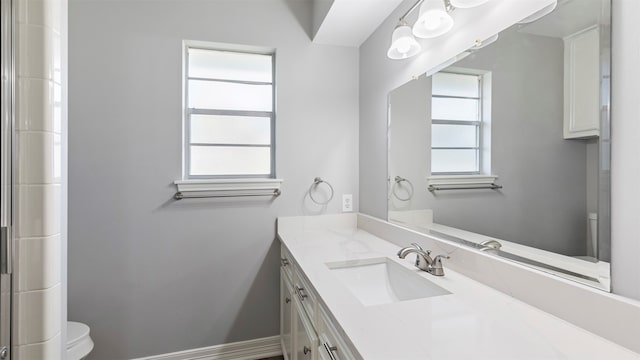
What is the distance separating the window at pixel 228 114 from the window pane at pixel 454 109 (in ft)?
3.92

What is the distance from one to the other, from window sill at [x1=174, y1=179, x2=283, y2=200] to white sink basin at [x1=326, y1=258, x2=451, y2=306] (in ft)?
2.92

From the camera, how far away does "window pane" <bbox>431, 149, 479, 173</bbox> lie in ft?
4.25

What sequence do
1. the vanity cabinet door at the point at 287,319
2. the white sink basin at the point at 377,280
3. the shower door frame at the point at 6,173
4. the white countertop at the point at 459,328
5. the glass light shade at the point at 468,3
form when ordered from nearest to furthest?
the white countertop at the point at 459,328 → the shower door frame at the point at 6,173 → the glass light shade at the point at 468,3 → the white sink basin at the point at 377,280 → the vanity cabinet door at the point at 287,319

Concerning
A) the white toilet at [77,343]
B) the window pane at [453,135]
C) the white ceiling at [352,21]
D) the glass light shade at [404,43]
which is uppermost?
the white ceiling at [352,21]

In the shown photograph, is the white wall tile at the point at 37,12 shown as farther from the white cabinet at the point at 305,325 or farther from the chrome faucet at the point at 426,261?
the chrome faucet at the point at 426,261

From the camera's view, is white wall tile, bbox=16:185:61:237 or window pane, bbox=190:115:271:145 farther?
window pane, bbox=190:115:271:145

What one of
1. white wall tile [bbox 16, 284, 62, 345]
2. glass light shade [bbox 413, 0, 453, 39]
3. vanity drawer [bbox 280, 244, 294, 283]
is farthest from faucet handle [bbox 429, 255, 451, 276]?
white wall tile [bbox 16, 284, 62, 345]

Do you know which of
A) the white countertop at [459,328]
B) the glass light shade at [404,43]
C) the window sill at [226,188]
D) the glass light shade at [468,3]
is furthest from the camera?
the window sill at [226,188]

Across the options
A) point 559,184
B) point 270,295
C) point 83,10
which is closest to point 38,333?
point 270,295

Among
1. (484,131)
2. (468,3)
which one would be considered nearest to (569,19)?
(468,3)

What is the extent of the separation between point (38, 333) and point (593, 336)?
1.53m

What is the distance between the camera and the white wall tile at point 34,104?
2.80 feet

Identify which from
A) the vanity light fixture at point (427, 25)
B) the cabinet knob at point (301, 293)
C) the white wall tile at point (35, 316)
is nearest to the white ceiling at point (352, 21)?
the vanity light fixture at point (427, 25)

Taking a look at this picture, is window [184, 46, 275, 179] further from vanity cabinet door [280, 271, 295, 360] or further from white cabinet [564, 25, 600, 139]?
white cabinet [564, 25, 600, 139]
